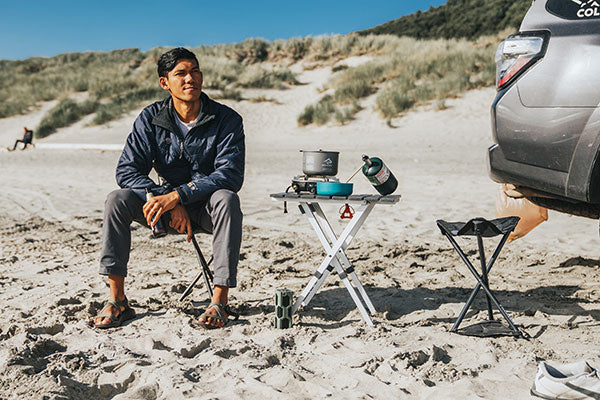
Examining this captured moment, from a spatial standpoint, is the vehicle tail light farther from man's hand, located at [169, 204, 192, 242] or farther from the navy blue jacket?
man's hand, located at [169, 204, 192, 242]

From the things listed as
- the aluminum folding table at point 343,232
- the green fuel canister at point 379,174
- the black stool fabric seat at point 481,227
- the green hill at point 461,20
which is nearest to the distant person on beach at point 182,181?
the aluminum folding table at point 343,232

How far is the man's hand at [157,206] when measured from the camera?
3533 millimetres

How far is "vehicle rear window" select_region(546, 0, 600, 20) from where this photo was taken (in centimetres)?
335

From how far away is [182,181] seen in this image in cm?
400

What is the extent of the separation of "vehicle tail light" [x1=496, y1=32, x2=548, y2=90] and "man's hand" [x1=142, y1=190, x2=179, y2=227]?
2.07m

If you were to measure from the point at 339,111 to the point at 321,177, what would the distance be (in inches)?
559

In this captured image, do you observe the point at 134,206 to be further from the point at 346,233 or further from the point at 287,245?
the point at 287,245

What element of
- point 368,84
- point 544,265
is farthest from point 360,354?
point 368,84

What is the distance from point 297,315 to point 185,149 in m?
1.28

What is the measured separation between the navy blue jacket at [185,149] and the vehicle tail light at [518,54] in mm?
1662

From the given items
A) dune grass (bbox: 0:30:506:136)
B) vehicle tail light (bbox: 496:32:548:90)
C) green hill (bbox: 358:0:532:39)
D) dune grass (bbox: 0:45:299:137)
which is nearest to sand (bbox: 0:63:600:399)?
vehicle tail light (bbox: 496:32:548:90)

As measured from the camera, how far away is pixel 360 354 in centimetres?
306

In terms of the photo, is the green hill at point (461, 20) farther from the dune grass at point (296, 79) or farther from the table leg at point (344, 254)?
the table leg at point (344, 254)

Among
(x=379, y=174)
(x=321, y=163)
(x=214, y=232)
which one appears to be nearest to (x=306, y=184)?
(x=321, y=163)
